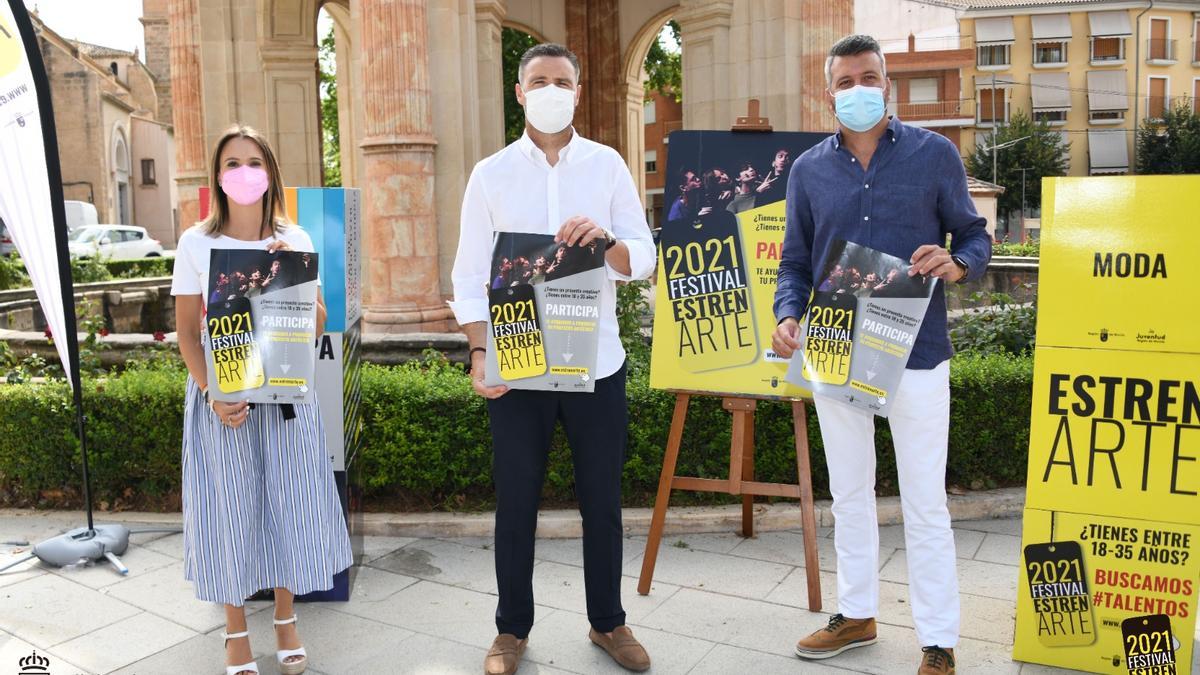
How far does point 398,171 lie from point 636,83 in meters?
9.54

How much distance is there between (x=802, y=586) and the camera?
4445 millimetres

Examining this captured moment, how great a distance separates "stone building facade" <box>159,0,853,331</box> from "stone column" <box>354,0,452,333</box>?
0.01 metres

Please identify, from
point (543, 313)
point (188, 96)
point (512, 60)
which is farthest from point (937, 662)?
point (512, 60)

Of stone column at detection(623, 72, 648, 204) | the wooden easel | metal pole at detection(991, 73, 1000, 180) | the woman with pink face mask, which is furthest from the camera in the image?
metal pole at detection(991, 73, 1000, 180)

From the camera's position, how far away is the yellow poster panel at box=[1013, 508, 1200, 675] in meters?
3.40

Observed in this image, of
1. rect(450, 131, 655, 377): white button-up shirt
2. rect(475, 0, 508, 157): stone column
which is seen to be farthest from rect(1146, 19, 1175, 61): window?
rect(450, 131, 655, 377): white button-up shirt

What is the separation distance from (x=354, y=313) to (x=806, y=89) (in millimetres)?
7737

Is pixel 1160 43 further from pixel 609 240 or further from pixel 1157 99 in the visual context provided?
pixel 609 240

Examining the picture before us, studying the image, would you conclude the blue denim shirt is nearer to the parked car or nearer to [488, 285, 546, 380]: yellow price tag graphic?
[488, 285, 546, 380]: yellow price tag graphic

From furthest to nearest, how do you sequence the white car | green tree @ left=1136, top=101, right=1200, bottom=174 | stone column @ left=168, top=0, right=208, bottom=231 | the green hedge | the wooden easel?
green tree @ left=1136, top=101, right=1200, bottom=174 → the white car → stone column @ left=168, top=0, right=208, bottom=231 → the green hedge → the wooden easel

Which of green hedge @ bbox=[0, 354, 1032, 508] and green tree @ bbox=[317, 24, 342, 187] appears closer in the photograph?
green hedge @ bbox=[0, 354, 1032, 508]

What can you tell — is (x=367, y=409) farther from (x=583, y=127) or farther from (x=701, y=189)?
(x=583, y=127)

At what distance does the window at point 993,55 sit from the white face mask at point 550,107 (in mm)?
54238

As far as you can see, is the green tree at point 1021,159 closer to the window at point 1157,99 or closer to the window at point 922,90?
the window at point 922,90
